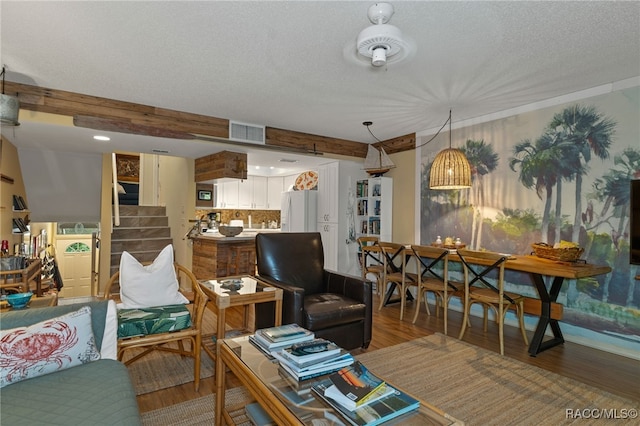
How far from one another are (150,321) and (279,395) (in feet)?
4.29

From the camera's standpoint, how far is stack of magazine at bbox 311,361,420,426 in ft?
4.19

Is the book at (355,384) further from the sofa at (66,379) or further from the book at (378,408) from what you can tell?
the sofa at (66,379)

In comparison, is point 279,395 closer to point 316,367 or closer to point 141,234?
point 316,367

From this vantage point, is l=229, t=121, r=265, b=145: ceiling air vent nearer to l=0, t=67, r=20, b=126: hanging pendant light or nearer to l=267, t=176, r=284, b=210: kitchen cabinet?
l=0, t=67, r=20, b=126: hanging pendant light

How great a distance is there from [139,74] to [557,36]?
11.1 feet

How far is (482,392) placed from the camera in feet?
7.60

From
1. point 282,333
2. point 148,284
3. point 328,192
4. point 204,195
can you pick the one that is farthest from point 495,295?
point 204,195

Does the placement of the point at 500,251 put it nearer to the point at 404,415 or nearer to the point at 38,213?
the point at 404,415

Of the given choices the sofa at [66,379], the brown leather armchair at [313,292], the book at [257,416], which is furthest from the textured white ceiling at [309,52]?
the book at [257,416]

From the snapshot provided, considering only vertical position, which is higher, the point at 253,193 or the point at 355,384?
the point at 253,193

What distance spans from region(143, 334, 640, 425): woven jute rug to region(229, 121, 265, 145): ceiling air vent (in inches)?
122

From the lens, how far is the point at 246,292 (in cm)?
258

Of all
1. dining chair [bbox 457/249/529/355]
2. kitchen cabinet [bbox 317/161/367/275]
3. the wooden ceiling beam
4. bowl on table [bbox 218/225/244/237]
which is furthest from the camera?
kitchen cabinet [bbox 317/161/367/275]

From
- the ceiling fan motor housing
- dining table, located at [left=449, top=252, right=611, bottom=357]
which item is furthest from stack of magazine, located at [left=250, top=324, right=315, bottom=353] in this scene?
dining table, located at [left=449, top=252, right=611, bottom=357]
